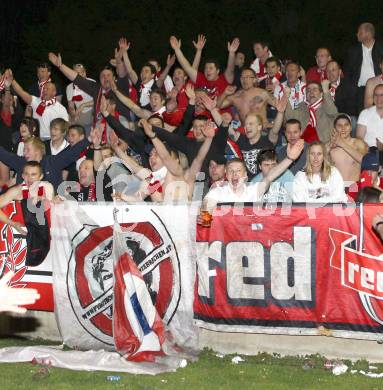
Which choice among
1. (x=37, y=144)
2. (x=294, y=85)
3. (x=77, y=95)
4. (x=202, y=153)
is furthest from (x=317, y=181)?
(x=77, y=95)

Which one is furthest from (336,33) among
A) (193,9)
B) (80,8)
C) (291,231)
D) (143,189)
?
(291,231)

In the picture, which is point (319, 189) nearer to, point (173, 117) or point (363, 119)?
point (363, 119)

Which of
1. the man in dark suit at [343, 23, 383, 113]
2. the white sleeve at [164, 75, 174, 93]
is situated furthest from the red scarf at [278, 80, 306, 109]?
the white sleeve at [164, 75, 174, 93]

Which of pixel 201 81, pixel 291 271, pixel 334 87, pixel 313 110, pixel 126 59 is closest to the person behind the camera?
pixel 291 271

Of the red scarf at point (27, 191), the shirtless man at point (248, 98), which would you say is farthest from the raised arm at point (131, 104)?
the red scarf at point (27, 191)

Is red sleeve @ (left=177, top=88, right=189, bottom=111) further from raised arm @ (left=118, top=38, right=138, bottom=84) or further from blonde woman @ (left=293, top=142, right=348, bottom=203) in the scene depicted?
blonde woman @ (left=293, top=142, right=348, bottom=203)

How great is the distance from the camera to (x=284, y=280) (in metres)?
9.20

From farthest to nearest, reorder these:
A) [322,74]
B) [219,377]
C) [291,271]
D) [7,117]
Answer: [7,117], [322,74], [291,271], [219,377]

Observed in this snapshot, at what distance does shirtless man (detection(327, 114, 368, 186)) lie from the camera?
11.3 meters

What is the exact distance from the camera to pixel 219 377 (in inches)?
338

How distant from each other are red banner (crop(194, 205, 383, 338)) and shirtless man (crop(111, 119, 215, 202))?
1.23 m

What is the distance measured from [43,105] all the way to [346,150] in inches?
240

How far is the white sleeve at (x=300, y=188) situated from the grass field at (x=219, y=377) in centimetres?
184

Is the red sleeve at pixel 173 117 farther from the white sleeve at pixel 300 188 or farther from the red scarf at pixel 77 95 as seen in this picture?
the white sleeve at pixel 300 188
